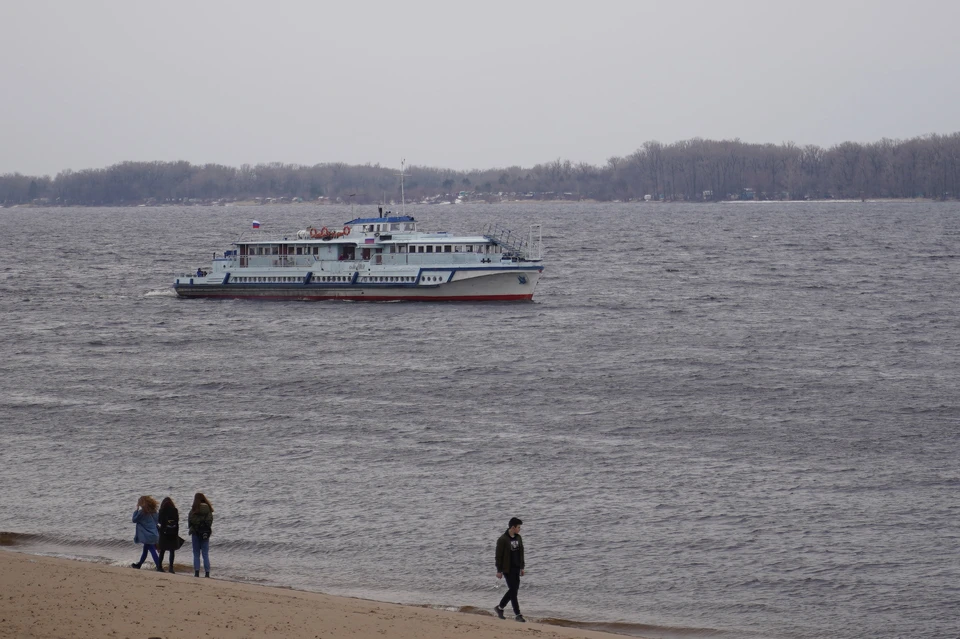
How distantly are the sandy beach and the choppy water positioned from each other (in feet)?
11.0

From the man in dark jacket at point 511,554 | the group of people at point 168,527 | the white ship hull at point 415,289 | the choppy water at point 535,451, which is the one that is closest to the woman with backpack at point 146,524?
the group of people at point 168,527

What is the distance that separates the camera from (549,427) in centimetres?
3775

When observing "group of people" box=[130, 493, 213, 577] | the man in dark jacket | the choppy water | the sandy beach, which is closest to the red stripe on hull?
the choppy water

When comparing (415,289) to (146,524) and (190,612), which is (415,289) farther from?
(190,612)

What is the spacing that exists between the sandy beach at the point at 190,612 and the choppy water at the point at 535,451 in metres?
3.36

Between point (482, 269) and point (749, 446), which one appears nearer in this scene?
point (749, 446)

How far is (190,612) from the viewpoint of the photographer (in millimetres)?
18094

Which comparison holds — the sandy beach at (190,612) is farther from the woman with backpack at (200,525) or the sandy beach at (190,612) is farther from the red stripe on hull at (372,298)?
the red stripe on hull at (372,298)

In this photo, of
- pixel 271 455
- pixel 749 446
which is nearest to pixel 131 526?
pixel 271 455

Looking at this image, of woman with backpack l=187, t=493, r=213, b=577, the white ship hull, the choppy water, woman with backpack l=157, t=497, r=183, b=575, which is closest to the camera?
woman with backpack l=187, t=493, r=213, b=577

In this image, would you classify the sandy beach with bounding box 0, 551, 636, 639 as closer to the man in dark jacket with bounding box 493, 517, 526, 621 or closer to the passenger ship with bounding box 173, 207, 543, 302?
the man in dark jacket with bounding box 493, 517, 526, 621

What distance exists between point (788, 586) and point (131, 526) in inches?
583

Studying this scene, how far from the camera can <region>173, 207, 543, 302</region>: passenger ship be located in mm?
70875

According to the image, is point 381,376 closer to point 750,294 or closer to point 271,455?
point 271,455
